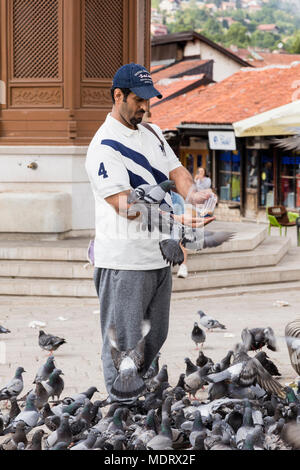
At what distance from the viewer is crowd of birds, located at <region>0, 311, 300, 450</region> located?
15.8 feet

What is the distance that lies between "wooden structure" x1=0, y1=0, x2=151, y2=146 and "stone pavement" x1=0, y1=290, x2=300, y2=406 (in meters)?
3.61

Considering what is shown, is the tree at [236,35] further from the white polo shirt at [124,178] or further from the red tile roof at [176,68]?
the white polo shirt at [124,178]

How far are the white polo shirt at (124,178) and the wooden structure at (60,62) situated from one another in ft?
27.1

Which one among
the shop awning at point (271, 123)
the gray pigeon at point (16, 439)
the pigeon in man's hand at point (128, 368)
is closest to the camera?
the gray pigeon at point (16, 439)

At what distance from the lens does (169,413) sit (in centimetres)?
536

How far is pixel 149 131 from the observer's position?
558 centimetres

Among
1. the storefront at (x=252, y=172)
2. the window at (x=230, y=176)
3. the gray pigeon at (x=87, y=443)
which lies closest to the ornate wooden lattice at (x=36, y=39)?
the gray pigeon at (x=87, y=443)

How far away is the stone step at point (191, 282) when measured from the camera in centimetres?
1125

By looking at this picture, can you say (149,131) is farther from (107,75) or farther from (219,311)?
(107,75)

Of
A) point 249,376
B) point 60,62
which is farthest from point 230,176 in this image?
point 249,376

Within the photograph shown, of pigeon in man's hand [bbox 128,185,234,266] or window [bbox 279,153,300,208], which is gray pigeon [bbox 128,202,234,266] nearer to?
pigeon in man's hand [bbox 128,185,234,266]

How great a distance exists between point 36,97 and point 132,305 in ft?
28.8

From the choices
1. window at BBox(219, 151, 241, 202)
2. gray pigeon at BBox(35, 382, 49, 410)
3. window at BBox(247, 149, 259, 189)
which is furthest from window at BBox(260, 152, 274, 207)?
gray pigeon at BBox(35, 382, 49, 410)
